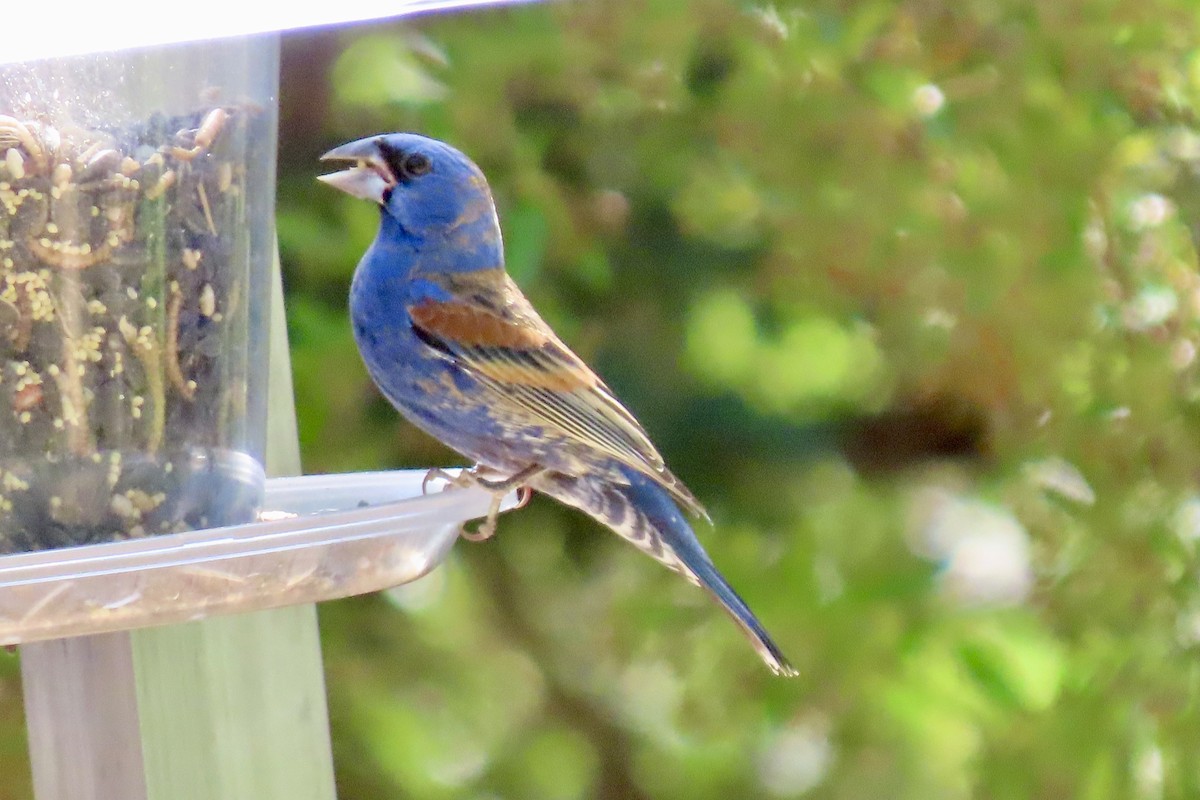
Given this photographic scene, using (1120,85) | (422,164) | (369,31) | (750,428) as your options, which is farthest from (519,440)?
(1120,85)

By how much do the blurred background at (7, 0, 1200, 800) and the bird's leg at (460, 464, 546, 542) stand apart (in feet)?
1.56

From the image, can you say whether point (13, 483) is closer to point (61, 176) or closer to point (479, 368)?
point (61, 176)

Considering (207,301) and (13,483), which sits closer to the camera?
(13,483)

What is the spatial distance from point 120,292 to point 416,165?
0.77m

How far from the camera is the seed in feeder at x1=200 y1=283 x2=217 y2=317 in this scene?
176 cm

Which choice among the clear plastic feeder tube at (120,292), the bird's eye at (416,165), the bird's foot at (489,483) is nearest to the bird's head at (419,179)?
the bird's eye at (416,165)

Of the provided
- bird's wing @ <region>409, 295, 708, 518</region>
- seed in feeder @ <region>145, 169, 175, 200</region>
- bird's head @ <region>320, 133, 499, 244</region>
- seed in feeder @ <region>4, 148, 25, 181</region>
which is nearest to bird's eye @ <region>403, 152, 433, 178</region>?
bird's head @ <region>320, 133, 499, 244</region>

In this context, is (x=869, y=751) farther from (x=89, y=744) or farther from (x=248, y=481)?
(x=89, y=744)

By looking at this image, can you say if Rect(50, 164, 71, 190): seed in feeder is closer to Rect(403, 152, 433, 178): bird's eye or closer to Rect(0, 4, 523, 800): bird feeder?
Rect(0, 4, 523, 800): bird feeder

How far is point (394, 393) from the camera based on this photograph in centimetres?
225

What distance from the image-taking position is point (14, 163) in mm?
1616

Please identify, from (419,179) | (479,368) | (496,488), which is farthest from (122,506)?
(419,179)

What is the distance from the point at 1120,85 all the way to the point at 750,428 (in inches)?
35.1

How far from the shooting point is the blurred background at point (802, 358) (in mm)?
2641
